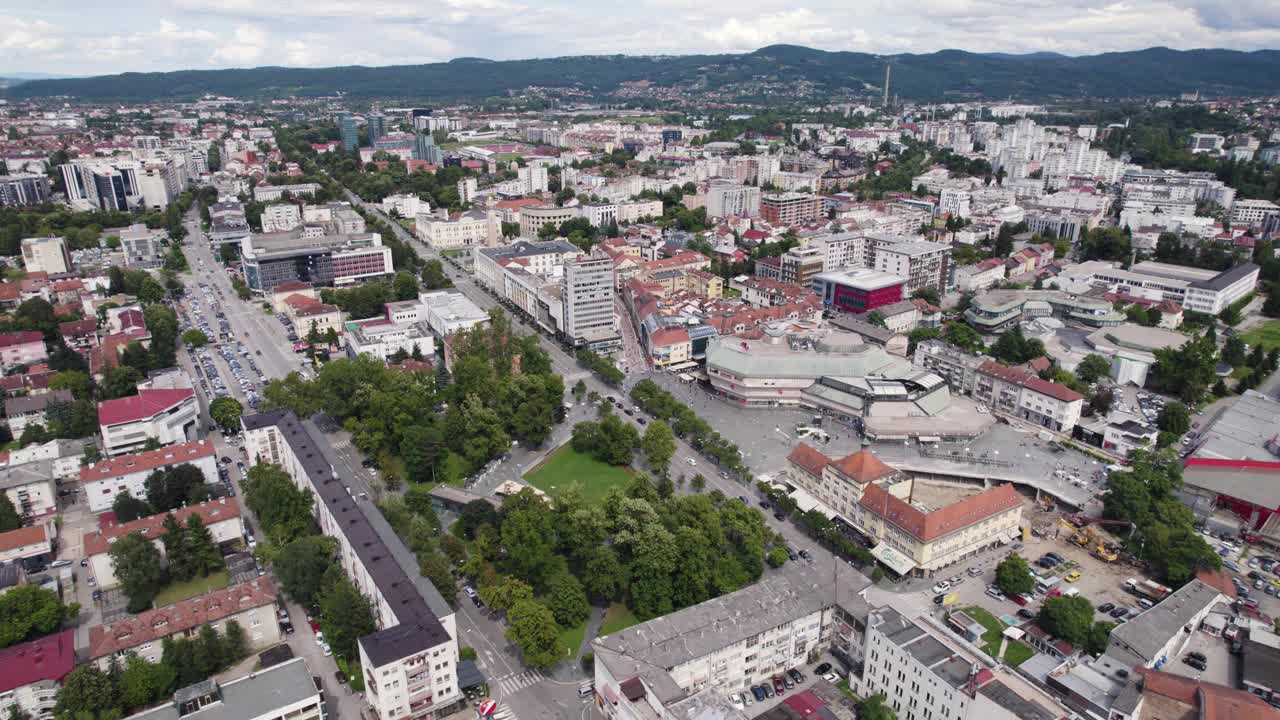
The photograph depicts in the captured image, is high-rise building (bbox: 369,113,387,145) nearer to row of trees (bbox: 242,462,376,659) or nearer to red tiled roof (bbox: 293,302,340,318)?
red tiled roof (bbox: 293,302,340,318)

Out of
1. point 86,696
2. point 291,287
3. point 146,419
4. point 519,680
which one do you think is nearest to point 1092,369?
point 519,680

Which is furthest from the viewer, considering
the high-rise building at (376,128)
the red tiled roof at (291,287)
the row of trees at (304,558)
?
the high-rise building at (376,128)

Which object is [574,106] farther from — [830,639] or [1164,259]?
[830,639]

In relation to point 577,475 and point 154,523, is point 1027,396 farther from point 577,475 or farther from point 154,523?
point 154,523

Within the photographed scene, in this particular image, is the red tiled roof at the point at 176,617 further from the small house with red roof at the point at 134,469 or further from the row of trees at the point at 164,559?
the small house with red roof at the point at 134,469

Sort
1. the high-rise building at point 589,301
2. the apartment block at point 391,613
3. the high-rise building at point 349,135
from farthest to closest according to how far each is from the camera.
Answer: the high-rise building at point 349,135 → the high-rise building at point 589,301 → the apartment block at point 391,613

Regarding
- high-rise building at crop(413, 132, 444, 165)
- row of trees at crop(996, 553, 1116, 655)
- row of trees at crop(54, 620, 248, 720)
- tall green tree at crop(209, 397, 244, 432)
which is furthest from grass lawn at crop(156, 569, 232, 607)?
high-rise building at crop(413, 132, 444, 165)

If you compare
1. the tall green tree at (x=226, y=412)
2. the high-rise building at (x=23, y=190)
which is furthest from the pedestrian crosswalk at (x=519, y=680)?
the high-rise building at (x=23, y=190)
